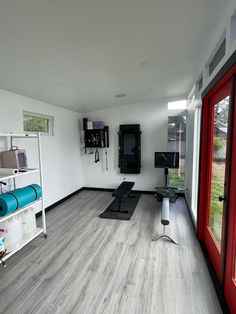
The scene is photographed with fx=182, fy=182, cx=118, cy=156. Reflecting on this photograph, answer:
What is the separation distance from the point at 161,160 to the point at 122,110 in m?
1.82

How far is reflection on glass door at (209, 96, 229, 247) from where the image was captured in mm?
1978

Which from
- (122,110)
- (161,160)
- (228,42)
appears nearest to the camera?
(228,42)

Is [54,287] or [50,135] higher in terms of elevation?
[50,135]

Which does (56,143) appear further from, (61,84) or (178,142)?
(178,142)

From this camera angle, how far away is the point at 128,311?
1.63 meters

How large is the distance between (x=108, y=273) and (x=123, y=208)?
2.06 m

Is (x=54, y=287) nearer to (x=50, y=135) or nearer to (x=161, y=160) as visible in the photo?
(x=50, y=135)

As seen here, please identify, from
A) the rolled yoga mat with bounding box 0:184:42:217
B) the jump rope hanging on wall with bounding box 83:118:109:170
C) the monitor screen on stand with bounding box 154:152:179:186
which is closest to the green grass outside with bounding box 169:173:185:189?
the monitor screen on stand with bounding box 154:152:179:186

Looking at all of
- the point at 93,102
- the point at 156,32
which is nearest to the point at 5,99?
the point at 93,102

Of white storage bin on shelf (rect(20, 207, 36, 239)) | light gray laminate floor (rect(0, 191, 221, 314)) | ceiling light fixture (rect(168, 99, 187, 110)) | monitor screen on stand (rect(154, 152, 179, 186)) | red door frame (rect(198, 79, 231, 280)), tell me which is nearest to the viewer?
light gray laminate floor (rect(0, 191, 221, 314))

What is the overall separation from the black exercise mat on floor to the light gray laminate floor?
32 centimetres


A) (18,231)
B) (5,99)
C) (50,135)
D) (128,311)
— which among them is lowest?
(128,311)

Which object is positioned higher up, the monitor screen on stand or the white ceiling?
the white ceiling

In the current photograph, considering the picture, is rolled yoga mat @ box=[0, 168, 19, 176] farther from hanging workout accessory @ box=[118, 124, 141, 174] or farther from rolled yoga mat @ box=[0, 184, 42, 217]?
hanging workout accessory @ box=[118, 124, 141, 174]
